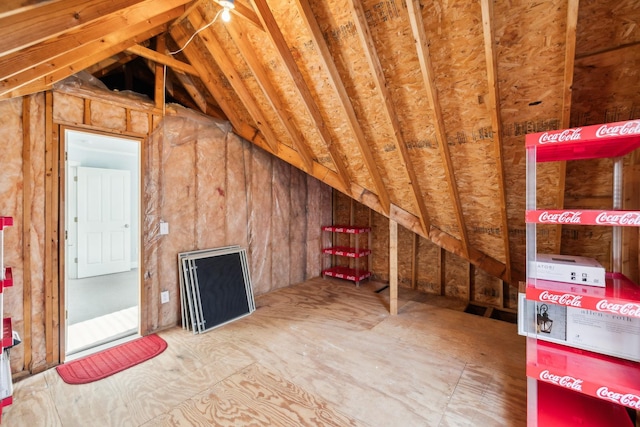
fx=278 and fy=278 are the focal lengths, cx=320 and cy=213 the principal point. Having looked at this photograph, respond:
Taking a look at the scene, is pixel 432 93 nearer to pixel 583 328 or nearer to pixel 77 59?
pixel 583 328

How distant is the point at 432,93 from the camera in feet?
6.79

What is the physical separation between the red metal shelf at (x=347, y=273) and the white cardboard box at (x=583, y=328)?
3294 millimetres

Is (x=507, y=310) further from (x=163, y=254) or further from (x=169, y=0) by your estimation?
(x=169, y=0)

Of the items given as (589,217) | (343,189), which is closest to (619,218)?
(589,217)

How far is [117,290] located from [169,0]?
462 cm

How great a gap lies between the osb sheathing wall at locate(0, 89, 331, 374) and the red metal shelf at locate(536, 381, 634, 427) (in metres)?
3.55

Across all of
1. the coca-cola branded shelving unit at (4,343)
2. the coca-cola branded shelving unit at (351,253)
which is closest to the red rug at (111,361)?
the coca-cola branded shelving unit at (4,343)

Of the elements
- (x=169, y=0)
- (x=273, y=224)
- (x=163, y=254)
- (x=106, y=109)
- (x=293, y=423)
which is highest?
(x=169, y=0)

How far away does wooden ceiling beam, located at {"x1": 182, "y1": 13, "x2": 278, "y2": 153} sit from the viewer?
2717mm

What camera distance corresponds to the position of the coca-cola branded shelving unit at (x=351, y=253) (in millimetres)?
4938

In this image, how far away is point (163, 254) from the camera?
3.27m

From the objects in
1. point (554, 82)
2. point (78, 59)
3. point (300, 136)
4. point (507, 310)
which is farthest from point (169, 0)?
point (507, 310)

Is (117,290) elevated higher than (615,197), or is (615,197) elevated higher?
(615,197)

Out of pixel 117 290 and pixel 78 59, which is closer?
pixel 78 59
